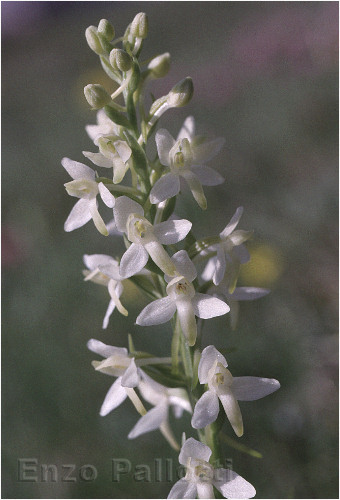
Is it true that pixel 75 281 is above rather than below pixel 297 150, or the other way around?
below

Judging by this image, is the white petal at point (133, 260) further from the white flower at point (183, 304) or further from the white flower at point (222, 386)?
the white flower at point (222, 386)

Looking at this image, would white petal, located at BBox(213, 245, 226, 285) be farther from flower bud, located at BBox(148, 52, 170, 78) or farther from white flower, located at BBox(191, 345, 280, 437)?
flower bud, located at BBox(148, 52, 170, 78)

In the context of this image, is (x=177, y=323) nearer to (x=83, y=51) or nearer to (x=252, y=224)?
(x=252, y=224)

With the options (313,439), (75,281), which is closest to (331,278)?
(313,439)

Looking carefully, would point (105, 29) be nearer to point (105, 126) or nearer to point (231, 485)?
point (105, 126)

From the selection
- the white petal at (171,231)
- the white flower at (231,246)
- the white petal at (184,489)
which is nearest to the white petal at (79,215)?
the white petal at (171,231)

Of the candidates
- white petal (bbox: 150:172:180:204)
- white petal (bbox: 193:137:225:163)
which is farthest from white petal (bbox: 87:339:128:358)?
white petal (bbox: 193:137:225:163)

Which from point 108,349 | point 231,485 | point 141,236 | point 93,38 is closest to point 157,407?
point 108,349
